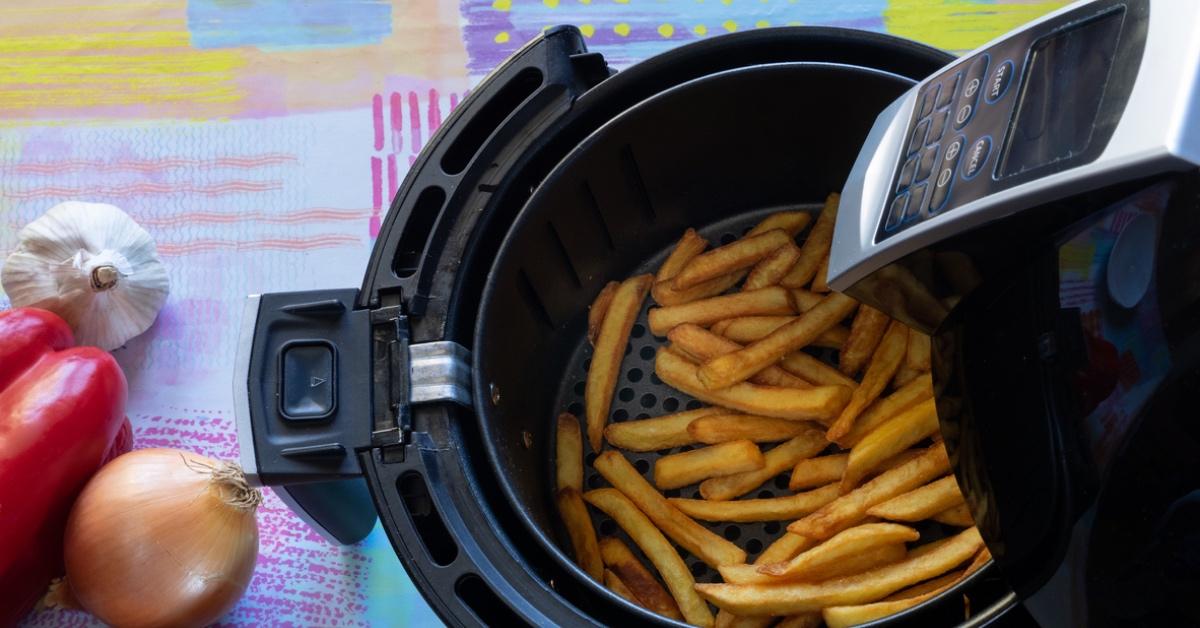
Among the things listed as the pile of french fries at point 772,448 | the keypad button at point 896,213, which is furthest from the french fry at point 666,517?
the keypad button at point 896,213

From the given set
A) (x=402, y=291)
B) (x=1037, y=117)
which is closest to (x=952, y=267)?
(x=1037, y=117)

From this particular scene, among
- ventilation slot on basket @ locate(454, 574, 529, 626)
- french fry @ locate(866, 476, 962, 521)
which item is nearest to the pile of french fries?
french fry @ locate(866, 476, 962, 521)

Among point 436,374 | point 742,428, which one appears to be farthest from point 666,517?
point 436,374

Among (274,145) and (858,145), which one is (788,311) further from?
(274,145)

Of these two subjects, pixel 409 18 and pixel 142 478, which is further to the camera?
pixel 409 18

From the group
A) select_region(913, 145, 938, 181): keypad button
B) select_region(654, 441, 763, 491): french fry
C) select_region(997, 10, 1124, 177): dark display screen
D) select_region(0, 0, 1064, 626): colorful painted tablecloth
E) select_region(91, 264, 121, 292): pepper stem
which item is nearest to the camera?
select_region(997, 10, 1124, 177): dark display screen

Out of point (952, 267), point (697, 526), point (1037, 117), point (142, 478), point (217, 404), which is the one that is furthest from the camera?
point (217, 404)

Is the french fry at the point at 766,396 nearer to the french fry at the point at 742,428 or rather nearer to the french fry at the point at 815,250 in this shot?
the french fry at the point at 742,428

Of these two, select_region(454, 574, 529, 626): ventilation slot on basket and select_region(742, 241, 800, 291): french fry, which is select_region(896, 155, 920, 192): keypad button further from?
select_region(454, 574, 529, 626): ventilation slot on basket
